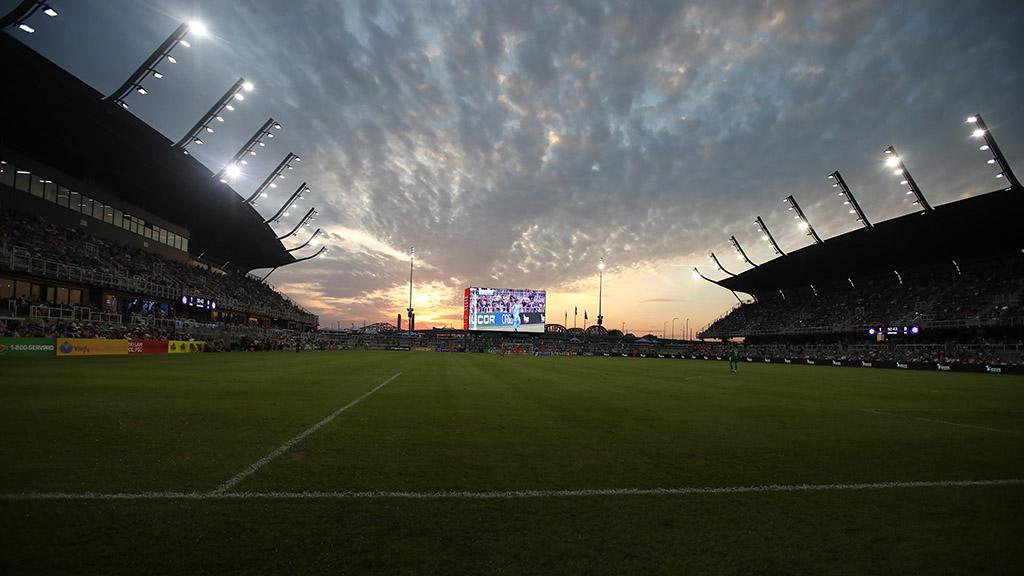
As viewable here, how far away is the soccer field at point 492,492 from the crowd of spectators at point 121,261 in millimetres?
30853

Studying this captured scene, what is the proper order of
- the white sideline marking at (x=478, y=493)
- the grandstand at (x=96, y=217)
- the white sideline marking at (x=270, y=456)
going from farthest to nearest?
the grandstand at (x=96, y=217)
the white sideline marking at (x=270, y=456)
the white sideline marking at (x=478, y=493)

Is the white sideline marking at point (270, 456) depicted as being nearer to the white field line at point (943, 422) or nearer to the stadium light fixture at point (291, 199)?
the white field line at point (943, 422)

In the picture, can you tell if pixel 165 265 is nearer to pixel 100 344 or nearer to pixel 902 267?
pixel 100 344

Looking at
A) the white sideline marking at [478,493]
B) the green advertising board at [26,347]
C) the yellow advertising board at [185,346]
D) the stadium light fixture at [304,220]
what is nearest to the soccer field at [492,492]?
the white sideline marking at [478,493]

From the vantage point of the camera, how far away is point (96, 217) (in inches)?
1607

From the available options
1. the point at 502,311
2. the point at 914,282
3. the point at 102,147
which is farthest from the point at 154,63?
the point at 914,282

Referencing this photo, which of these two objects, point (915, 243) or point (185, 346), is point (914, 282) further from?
point (185, 346)

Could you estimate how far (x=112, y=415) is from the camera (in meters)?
8.24

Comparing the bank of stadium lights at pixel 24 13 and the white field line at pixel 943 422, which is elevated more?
the bank of stadium lights at pixel 24 13

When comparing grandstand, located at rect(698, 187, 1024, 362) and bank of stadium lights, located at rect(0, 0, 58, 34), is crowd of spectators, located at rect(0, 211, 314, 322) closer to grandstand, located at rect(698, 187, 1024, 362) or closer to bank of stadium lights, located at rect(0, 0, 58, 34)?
bank of stadium lights, located at rect(0, 0, 58, 34)

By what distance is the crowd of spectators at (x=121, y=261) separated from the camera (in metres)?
30.9

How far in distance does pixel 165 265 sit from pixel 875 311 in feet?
244

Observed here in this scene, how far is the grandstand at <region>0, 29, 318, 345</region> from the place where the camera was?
28.4 meters

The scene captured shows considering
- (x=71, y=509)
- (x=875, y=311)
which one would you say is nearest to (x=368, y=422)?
(x=71, y=509)
